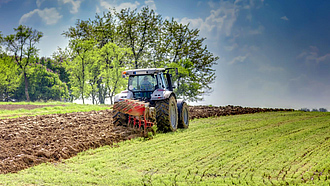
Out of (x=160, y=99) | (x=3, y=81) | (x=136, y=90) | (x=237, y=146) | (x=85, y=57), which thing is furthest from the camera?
(x=3, y=81)

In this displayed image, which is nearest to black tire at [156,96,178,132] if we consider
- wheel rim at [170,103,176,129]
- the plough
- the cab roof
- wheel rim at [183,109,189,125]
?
wheel rim at [170,103,176,129]

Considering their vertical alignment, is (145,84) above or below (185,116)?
above

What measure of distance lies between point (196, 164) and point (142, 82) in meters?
5.58

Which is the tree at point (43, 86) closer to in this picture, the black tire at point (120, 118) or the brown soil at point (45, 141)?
the brown soil at point (45, 141)

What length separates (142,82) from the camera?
11.6m

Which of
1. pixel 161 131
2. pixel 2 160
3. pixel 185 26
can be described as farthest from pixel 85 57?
pixel 2 160

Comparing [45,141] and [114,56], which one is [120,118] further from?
[114,56]

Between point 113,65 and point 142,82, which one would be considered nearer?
point 142,82

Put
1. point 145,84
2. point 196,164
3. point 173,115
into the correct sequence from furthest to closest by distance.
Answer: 1. point 145,84
2. point 173,115
3. point 196,164

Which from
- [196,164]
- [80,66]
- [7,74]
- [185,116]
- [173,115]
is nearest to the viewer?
[196,164]

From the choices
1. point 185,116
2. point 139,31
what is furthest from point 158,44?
point 185,116

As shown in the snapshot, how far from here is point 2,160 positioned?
7.52 meters

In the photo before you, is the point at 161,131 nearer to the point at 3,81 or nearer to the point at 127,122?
the point at 127,122

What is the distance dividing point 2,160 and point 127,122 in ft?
14.6
